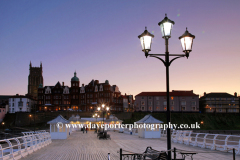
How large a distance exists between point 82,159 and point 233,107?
114070 mm

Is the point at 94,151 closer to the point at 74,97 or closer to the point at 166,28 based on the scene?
the point at 166,28

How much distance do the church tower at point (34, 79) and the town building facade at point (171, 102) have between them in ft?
289

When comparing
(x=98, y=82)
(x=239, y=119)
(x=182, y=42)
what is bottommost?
(x=239, y=119)

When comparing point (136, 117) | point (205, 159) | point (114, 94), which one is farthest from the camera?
point (114, 94)

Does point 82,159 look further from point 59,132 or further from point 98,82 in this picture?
point 98,82

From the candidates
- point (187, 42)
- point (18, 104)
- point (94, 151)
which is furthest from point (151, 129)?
point (18, 104)

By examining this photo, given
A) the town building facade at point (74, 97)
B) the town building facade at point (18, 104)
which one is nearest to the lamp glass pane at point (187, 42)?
the town building facade at point (74, 97)

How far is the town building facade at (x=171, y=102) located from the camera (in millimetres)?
103369

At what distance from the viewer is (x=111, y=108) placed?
327 ft

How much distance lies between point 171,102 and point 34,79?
103m

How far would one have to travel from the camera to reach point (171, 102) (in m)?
104

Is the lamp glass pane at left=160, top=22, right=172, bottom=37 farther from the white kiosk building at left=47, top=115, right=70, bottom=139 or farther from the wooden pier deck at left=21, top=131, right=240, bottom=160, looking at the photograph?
the white kiosk building at left=47, top=115, right=70, bottom=139

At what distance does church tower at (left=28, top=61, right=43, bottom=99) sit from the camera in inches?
6609

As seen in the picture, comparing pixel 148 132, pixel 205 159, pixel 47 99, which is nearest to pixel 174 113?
pixel 47 99
